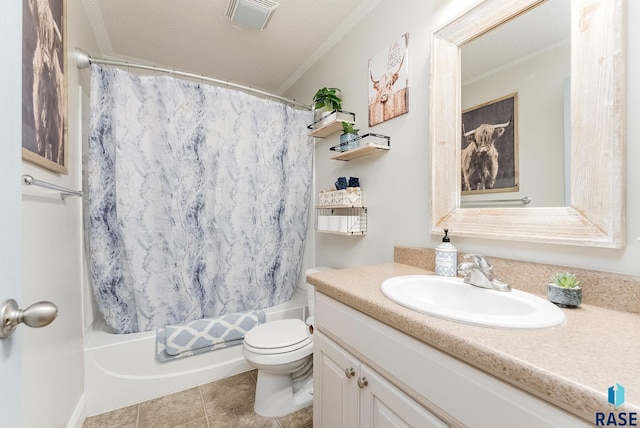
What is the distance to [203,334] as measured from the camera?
175 centimetres

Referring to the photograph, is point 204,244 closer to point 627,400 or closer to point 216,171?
point 216,171

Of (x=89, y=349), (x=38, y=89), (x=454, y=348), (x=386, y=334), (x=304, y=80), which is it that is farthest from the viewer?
(x=304, y=80)

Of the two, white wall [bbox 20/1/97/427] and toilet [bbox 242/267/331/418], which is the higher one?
white wall [bbox 20/1/97/427]

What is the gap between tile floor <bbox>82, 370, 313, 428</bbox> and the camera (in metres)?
1.40

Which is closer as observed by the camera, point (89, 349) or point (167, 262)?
point (89, 349)

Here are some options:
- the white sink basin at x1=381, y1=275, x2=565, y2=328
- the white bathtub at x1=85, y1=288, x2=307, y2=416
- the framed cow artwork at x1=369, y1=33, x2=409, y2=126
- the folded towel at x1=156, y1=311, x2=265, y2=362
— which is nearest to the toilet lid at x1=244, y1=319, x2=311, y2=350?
the folded towel at x1=156, y1=311, x2=265, y2=362

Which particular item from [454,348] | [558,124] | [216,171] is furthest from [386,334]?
[216,171]

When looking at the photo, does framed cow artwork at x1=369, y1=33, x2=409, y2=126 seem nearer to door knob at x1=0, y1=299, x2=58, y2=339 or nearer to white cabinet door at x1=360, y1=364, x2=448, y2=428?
white cabinet door at x1=360, y1=364, x2=448, y2=428

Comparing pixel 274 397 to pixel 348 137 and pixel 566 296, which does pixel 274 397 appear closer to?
pixel 566 296

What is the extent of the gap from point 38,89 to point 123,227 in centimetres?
84

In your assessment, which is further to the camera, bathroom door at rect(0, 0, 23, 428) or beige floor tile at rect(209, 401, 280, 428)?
beige floor tile at rect(209, 401, 280, 428)

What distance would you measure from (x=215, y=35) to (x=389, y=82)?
1.33 m

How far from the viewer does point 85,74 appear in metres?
1.68

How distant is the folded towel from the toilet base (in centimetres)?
46
